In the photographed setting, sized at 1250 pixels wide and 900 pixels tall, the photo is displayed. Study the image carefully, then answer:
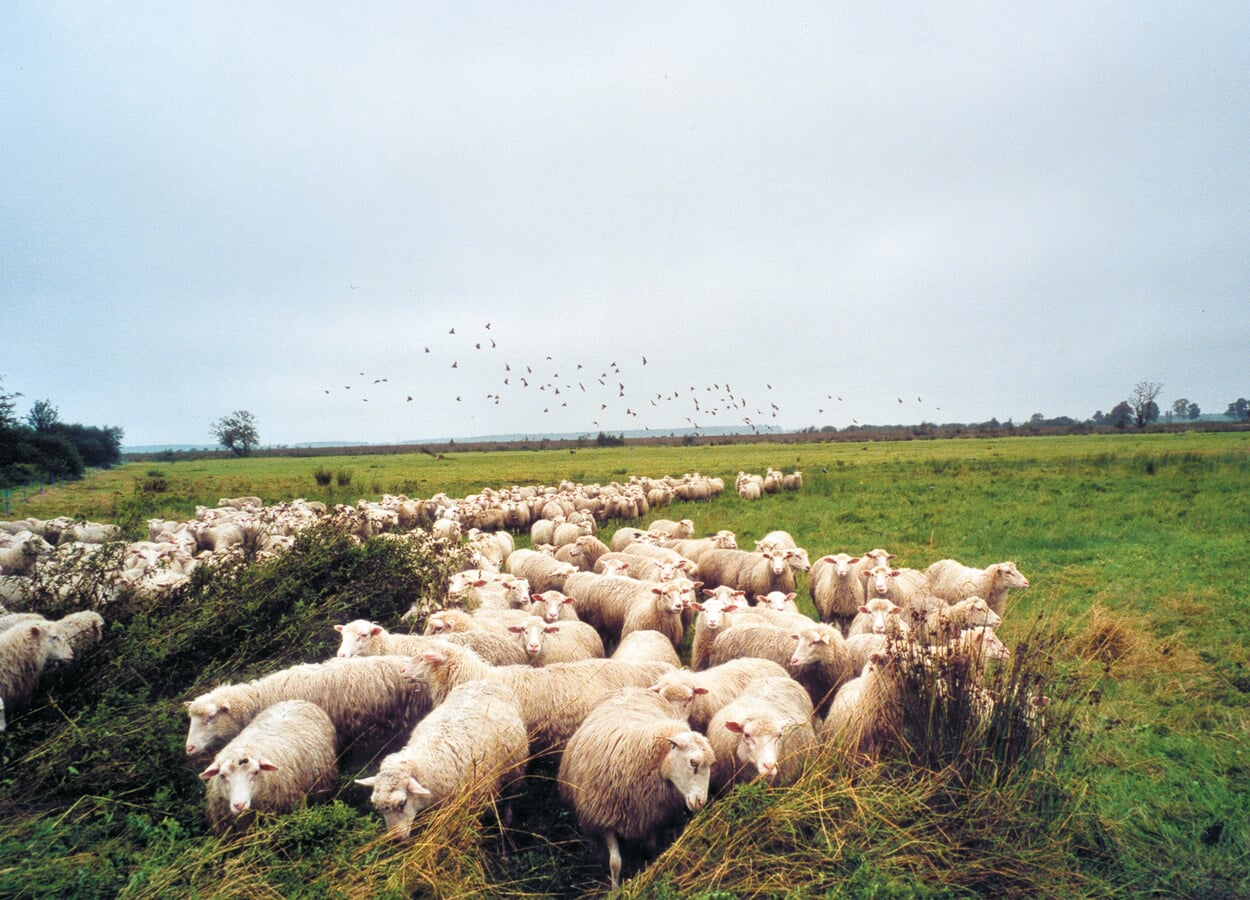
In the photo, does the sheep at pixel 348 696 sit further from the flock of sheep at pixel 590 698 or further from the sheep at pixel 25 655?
the sheep at pixel 25 655

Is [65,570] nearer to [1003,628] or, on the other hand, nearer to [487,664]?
[487,664]

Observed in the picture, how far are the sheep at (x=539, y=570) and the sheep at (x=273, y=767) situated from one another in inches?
210

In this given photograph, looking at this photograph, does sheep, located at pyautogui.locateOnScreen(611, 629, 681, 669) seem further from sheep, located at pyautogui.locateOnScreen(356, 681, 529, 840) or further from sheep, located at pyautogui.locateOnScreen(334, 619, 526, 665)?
sheep, located at pyautogui.locateOnScreen(356, 681, 529, 840)

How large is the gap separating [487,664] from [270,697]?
1.90 meters

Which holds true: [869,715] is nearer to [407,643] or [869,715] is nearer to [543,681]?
[543,681]

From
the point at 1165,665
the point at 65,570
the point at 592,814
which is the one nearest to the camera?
the point at 592,814

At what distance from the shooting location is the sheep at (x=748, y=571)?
10.6 metres

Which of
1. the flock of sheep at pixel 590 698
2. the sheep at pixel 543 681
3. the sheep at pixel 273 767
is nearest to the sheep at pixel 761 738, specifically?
the flock of sheep at pixel 590 698

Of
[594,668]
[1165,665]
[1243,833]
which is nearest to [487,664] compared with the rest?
[594,668]

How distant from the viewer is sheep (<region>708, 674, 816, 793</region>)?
4.44 metres

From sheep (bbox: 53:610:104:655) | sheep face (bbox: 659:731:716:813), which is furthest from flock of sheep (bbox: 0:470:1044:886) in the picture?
sheep (bbox: 53:610:104:655)

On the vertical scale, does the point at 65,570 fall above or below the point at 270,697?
above

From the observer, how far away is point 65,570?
6969 mm

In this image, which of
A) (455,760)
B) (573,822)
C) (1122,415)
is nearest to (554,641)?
(573,822)
